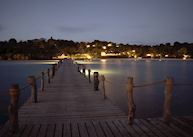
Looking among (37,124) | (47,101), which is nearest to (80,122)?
(37,124)

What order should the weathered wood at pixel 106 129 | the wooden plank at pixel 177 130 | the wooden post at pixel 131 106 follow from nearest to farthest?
the wooden plank at pixel 177 130, the weathered wood at pixel 106 129, the wooden post at pixel 131 106

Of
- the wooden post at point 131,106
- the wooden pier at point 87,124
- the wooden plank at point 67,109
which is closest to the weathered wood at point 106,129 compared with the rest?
the wooden pier at point 87,124

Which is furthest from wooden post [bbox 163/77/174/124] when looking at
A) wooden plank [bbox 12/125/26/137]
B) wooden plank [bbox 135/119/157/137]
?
wooden plank [bbox 12/125/26/137]

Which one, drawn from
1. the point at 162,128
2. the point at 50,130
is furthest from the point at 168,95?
the point at 50,130

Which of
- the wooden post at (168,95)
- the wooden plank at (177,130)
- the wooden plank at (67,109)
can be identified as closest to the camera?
the wooden plank at (177,130)

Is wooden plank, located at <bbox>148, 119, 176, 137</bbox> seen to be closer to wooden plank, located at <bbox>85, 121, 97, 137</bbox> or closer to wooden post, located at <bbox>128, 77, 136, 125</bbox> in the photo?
wooden post, located at <bbox>128, 77, 136, 125</bbox>

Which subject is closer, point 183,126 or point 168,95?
point 183,126

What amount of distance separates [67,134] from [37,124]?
164cm

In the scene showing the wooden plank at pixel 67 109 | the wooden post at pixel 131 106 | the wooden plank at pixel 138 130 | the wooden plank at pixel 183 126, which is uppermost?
the wooden post at pixel 131 106

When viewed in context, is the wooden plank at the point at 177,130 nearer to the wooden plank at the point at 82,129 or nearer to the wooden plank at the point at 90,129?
the wooden plank at the point at 90,129

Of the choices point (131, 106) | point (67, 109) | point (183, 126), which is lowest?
point (67, 109)

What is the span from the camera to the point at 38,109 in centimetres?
1147

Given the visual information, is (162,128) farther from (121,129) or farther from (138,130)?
(121,129)

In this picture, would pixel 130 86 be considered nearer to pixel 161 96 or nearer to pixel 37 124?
pixel 37 124
